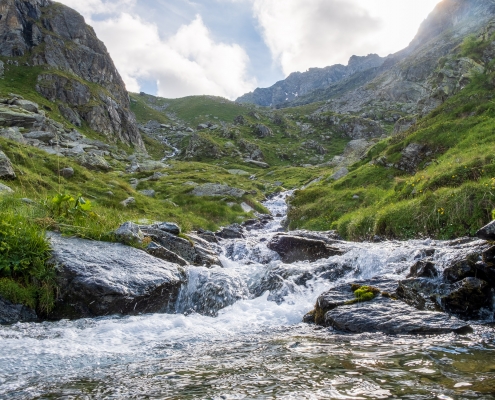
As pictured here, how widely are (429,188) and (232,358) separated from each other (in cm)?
1751

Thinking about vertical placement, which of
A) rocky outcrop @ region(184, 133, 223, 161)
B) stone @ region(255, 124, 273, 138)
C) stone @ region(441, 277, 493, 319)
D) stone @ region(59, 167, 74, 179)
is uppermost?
stone @ region(255, 124, 273, 138)

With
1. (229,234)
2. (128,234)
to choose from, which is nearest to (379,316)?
(128,234)

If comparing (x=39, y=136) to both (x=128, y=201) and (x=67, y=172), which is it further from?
(x=128, y=201)

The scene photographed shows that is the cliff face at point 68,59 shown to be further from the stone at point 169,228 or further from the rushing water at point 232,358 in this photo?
the rushing water at point 232,358

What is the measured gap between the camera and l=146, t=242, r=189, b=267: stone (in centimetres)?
1429

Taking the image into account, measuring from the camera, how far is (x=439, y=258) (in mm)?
12469

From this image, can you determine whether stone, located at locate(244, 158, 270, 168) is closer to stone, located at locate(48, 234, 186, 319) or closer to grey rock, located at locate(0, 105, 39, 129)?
grey rock, located at locate(0, 105, 39, 129)

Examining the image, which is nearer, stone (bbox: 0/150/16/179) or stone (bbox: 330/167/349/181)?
stone (bbox: 0/150/16/179)

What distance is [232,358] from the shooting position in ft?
24.1

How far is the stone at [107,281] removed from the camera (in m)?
10.9

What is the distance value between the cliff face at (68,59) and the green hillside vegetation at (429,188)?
9075 centimetres

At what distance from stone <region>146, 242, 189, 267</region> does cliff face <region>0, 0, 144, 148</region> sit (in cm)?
9747

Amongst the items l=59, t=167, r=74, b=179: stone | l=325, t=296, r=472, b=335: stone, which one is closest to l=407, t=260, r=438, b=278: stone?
l=325, t=296, r=472, b=335: stone

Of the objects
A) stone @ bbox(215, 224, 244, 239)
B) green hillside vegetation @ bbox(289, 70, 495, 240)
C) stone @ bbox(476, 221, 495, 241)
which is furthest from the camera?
stone @ bbox(215, 224, 244, 239)
